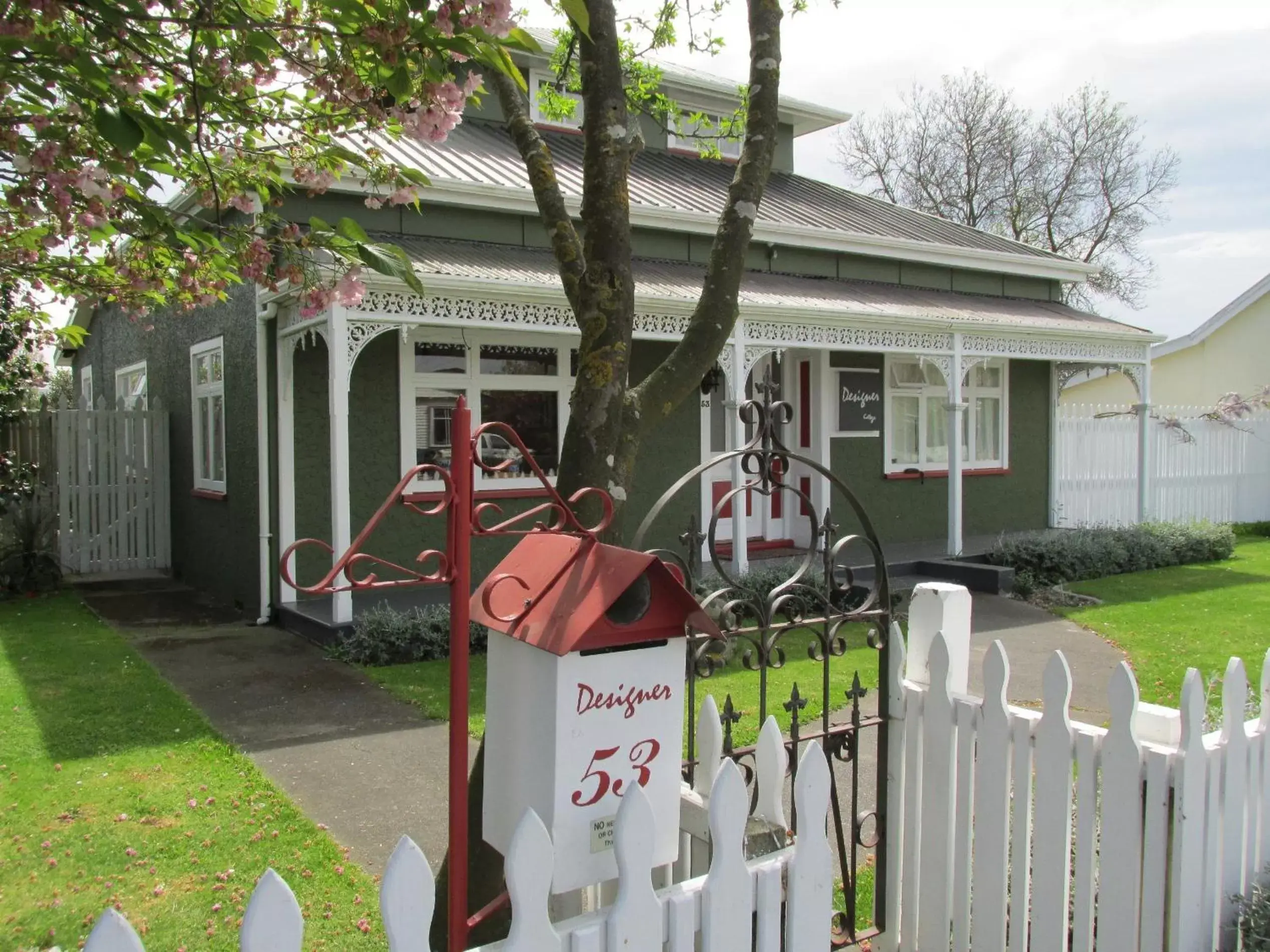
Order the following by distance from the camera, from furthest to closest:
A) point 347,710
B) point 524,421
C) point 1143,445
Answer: point 1143,445 < point 524,421 < point 347,710

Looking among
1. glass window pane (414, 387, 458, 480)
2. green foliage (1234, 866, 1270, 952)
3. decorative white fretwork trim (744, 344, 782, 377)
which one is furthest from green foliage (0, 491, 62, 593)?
green foliage (1234, 866, 1270, 952)

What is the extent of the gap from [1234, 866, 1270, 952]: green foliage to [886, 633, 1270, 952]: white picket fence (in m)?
0.04

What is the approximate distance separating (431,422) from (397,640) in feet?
9.90

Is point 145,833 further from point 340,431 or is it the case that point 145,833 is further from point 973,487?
point 973,487

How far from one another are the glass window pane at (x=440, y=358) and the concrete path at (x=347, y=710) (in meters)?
2.92

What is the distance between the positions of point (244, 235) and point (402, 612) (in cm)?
577

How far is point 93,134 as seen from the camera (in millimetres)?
3102

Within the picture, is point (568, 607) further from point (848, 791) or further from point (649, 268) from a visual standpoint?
point (649, 268)

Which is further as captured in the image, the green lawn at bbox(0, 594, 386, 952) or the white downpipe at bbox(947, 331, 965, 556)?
the white downpipe at bbox(947, 331, 965, 556)

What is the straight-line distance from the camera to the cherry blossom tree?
2549mm

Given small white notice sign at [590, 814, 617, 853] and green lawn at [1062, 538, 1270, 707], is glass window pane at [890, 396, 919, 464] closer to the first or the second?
green lawn at [1062, 538, 1270, 707]

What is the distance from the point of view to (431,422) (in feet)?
33.5

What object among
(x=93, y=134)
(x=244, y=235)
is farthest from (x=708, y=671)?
(x=93, y=134)

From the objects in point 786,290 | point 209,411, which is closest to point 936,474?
point 786,290
